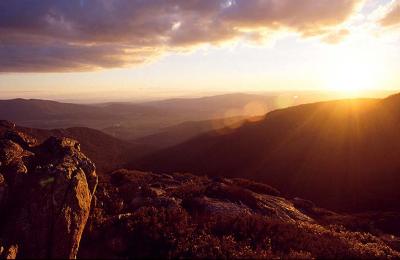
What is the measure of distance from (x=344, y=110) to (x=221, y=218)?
293 feet

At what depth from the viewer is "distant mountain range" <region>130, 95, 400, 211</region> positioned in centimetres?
6027

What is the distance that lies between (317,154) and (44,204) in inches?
2823

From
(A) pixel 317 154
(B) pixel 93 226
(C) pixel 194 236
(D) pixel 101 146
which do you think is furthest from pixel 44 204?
(D) pixel 101 146

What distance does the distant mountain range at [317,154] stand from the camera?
198 feet

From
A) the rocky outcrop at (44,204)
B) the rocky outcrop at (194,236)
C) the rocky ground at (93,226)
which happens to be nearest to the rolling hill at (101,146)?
the rocky outcrop at (194,236)

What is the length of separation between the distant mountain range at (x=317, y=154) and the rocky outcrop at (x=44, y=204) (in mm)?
44138

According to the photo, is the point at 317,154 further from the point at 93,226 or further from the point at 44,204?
the point at 44,204

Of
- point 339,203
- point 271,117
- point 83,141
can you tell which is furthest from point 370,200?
point 83,141

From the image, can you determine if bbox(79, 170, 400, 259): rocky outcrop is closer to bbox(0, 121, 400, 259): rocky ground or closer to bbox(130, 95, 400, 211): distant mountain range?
bbox(0, 121, 400, 259): rocky ground

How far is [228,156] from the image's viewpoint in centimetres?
9038

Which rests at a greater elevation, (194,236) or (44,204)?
(44,204)

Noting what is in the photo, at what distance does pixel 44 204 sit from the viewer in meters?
12.2

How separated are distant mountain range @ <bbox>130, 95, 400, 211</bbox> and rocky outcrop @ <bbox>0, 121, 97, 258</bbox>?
44.1 m

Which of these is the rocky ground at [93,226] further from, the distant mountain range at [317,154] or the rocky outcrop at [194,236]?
the distant mountain range at [317,154]
